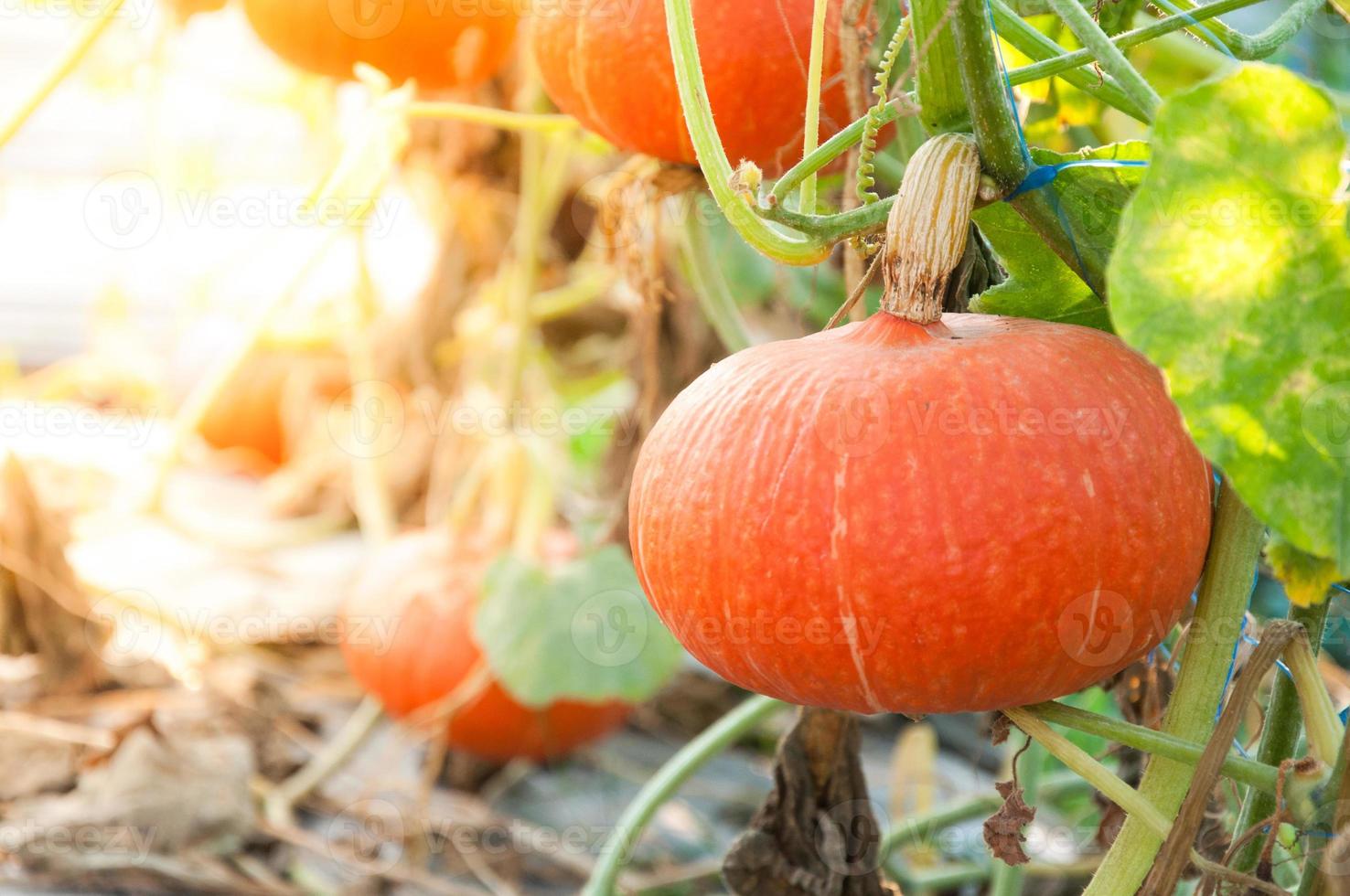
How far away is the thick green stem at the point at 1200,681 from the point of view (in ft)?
1.70

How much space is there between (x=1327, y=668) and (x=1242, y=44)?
38.5 inches

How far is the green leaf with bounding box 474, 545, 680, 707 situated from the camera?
45.7 inches

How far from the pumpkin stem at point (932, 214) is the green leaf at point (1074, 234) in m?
0.05

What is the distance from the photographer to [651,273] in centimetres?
94

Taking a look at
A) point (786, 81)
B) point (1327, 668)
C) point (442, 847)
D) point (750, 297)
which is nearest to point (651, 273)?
point (786, 81)

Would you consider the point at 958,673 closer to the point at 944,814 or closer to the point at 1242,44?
the point at 1242,44

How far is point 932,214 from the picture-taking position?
500 millimetres

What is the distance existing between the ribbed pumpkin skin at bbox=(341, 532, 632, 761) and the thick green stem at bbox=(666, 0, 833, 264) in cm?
99

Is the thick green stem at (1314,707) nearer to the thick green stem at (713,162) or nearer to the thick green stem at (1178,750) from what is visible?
the thick green stem at (1178,750)
